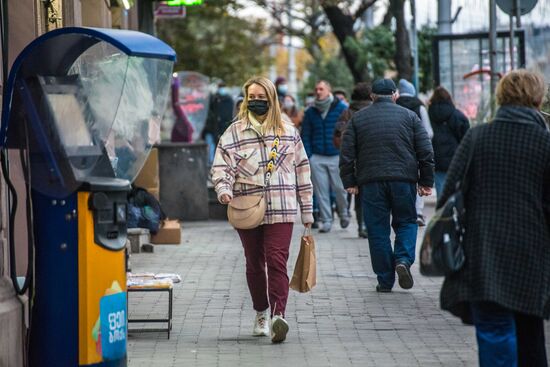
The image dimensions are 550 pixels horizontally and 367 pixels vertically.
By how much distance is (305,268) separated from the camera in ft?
29.2

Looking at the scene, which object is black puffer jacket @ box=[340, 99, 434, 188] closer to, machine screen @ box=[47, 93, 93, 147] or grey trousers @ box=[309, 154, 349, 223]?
machine screen @ box=[47, 93, 93, 147]

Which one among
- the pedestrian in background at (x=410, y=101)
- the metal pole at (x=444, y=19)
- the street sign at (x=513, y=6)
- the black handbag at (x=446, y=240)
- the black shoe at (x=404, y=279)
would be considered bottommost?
the black shoe at (x=404, y=279)

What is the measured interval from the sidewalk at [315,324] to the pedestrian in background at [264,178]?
1.30 feet

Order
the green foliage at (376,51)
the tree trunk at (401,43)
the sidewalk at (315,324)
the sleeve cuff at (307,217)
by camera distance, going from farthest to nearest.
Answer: the green foliage at (376,51) < the tree trunk at (401,43) < the sleeve cuff at (307,217) < the sidewalk at (315,324)

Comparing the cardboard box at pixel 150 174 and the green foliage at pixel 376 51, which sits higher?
the green foliage at pixel 376 51

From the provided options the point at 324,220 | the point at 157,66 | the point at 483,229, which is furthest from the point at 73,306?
the point at 324,220

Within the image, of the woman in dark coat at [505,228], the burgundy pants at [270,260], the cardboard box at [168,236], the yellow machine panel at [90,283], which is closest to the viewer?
the woman in dark coat at [505,228]

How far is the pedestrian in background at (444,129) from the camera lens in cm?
1622

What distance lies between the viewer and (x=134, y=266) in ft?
44.7

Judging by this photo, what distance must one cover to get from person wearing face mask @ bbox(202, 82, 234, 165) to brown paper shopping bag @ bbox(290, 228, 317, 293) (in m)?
17.7

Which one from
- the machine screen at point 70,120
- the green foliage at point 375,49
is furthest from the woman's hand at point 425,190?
the green foliage at point 375,49

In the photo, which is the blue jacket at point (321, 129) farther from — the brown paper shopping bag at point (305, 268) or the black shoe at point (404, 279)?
the brown paper shopping bag at point (305, 268)

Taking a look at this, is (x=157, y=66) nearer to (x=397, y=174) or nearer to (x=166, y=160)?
(x=397, y=174)

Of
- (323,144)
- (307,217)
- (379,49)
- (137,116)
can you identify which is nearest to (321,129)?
(323,144)
